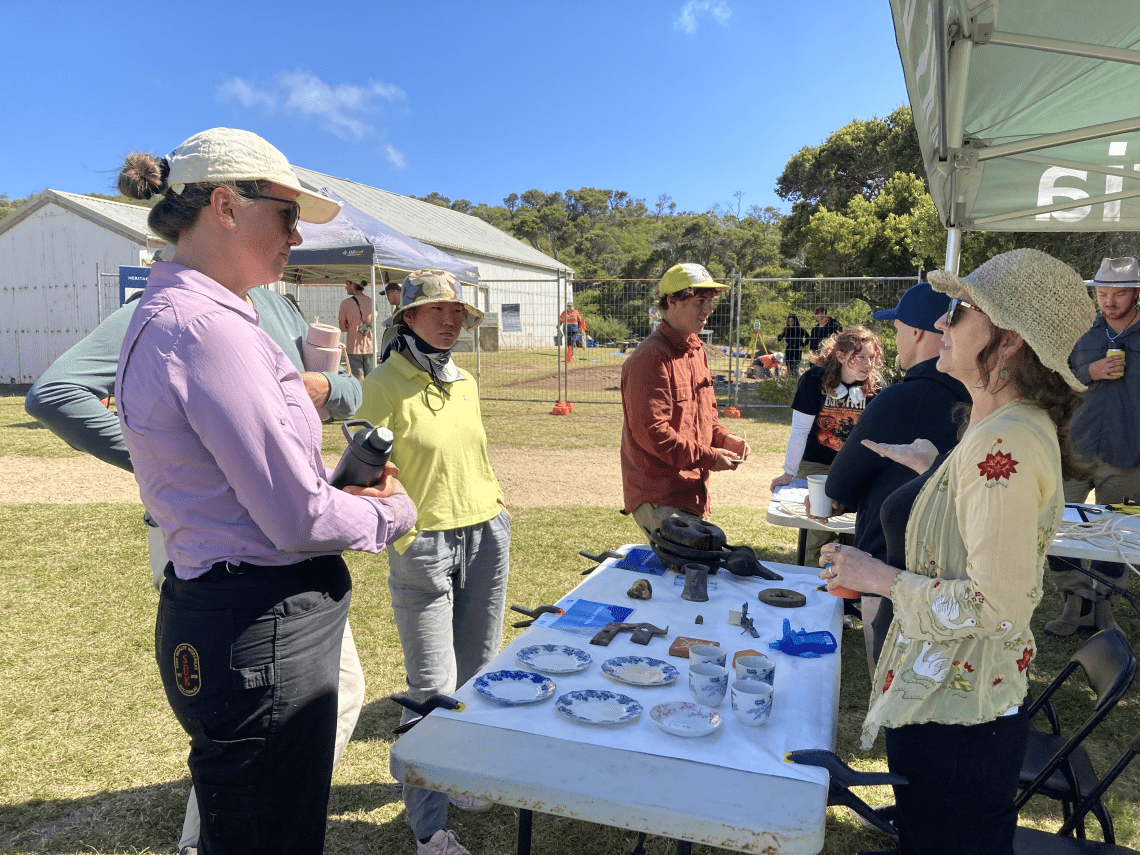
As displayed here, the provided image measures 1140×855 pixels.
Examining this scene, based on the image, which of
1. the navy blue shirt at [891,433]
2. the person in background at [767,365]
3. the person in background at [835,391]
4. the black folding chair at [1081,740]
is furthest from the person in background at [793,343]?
the black folding chair at [1081,740]

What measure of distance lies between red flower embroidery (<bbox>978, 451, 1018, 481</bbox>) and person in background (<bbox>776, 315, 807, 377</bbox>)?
1398 centimetres

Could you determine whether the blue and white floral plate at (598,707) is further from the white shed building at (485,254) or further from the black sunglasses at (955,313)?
the white shed building at (485,254)

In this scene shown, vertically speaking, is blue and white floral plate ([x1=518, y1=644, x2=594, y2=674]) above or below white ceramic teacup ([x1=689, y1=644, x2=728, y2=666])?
below

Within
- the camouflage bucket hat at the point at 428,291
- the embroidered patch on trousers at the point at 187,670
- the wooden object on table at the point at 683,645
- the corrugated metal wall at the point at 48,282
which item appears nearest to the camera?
the embroidered patch on trousers at the point at 187,670

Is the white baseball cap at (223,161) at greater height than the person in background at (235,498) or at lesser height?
greater

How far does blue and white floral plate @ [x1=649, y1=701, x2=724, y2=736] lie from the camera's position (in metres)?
1.61

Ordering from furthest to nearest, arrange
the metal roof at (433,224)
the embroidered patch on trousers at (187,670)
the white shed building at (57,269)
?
the metal roof at (433,224) < the white shed building at (57,269) < the embroidered patch on trousers at (187,670)

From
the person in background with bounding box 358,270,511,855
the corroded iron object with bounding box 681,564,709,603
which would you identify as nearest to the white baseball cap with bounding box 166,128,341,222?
the person in background with bounding box 358,270,511,855

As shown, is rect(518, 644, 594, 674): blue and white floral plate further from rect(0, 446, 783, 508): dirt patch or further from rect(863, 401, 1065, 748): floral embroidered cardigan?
rect(0, 446, 783, 508): dirt patch

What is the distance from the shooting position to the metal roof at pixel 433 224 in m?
23.7

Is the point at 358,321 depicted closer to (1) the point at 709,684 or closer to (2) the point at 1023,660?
(1) the point at 709,684

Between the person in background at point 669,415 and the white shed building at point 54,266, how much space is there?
17.2 meters

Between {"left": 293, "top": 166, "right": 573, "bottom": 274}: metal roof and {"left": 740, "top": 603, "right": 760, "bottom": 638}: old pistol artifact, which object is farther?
{"left": 293, "top": 166, "right": 573, "bottom": 274}: metal roof

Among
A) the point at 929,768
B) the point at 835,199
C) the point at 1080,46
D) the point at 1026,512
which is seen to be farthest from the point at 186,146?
the point at 835,199
